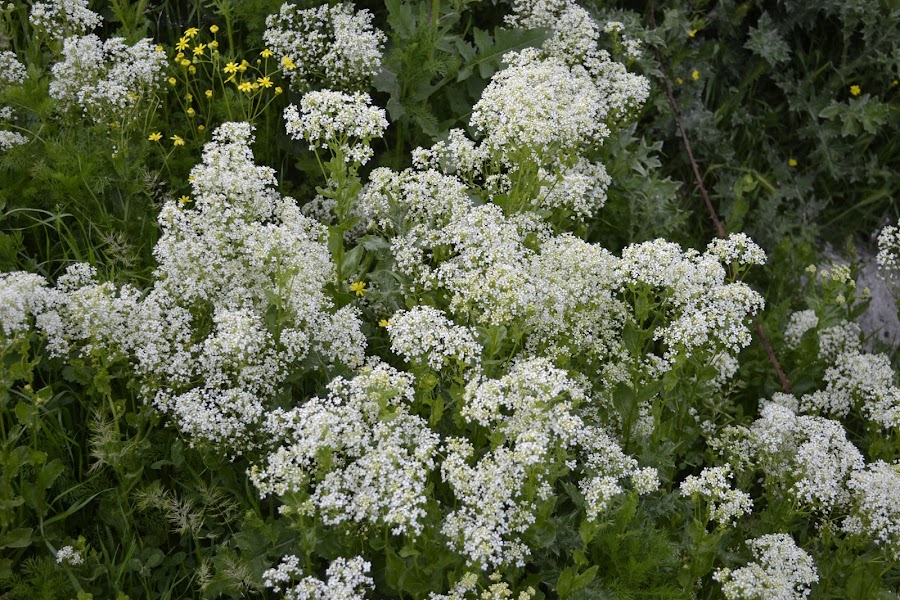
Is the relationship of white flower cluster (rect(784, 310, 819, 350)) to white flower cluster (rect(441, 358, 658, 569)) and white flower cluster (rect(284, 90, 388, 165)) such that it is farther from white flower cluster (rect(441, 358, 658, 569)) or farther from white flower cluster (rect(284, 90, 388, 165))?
white flower cluster (rect(284, 90, 388, 165))

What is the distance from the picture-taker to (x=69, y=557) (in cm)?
335

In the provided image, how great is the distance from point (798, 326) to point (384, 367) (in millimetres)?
2914

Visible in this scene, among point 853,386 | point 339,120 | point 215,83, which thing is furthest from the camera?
point 215,83

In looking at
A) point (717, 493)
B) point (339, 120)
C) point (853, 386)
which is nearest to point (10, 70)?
point (339, 120)

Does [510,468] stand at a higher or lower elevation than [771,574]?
higher

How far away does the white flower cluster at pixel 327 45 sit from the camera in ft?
15.6

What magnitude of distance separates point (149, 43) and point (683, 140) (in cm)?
342

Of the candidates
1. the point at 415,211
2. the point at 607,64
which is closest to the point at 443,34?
the point at 607,64

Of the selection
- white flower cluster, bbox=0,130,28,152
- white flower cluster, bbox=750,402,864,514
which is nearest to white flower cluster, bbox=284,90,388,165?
white flower cluster, bbox=0,130,28,152

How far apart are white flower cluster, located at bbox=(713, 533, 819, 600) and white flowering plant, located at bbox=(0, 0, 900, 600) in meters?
0.02

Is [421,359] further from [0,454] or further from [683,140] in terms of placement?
[683,140]

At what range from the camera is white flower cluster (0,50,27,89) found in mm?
4664

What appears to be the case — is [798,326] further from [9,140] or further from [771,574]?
[9,140]

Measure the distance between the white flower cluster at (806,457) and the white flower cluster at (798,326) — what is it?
1.11m
